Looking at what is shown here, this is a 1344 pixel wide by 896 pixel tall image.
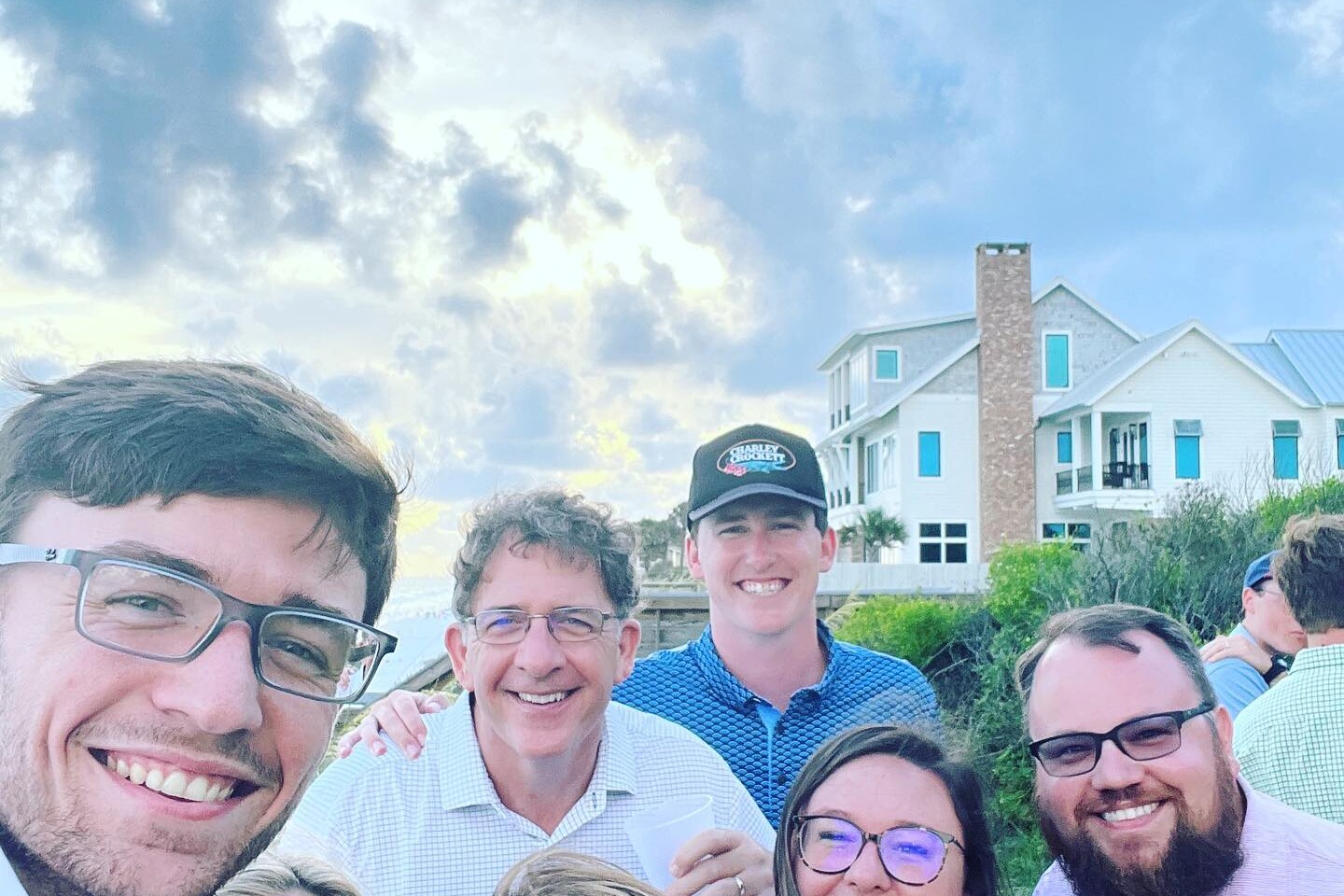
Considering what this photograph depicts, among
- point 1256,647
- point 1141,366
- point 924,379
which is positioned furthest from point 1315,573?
point 1141,366

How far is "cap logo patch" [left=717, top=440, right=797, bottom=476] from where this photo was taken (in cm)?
377

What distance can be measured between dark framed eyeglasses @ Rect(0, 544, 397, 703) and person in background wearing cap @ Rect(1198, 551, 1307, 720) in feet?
13.8

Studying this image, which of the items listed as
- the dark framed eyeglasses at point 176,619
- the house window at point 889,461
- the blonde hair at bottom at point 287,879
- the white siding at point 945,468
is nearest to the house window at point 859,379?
the house window at point 889,461

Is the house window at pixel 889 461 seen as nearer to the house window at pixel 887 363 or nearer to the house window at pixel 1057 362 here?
the house window at pixel 887 363

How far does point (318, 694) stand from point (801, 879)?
1.19 meters

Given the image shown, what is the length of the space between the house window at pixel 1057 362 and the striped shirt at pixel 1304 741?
28531mm

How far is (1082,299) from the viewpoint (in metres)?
30.5

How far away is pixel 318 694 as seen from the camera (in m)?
1.68

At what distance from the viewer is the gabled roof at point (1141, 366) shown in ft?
91.5

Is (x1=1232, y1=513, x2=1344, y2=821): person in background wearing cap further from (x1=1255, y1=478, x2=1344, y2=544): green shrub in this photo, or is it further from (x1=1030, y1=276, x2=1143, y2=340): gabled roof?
(x1=1030, y1=276, x2=1143, y2=340): gabled roof

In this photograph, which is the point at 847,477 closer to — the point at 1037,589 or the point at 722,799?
the point at 1037,589

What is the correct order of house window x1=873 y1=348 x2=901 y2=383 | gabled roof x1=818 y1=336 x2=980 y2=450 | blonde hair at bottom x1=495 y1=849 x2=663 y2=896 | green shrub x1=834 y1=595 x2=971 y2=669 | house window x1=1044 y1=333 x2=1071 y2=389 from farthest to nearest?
house window x1=873 y1=348 x2=901 y2=383 < house window x1=1044 y1=333 x2=1071 y2=389 < gabled roof x1=818 y1=336 x2=980 y2=450 < green shrub x1=834 y1=595 x2=971 y2=669 < blonde hair at bottom x1=495 y1=849 x2=663 y2=896

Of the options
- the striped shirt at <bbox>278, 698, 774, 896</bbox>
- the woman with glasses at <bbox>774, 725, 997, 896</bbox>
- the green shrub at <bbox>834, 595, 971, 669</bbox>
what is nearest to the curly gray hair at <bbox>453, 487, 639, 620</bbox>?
the striped shirt at <bbox>278, 698, 774, 896</bbox>

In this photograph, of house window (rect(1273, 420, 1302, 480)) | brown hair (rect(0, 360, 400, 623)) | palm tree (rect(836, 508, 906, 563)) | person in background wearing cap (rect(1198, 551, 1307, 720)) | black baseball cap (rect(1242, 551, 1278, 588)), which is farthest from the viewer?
palm tree (rect(836, 508, 906, 563))
